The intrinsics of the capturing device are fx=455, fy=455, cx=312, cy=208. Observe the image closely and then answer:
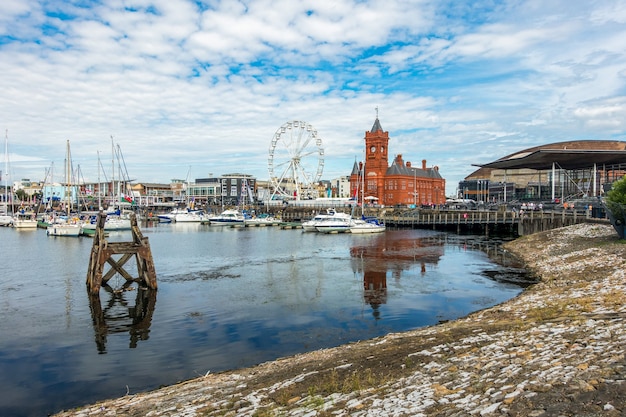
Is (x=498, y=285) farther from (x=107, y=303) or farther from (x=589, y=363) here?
(x=107, y=303)

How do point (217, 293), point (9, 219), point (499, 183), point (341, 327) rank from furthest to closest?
point (499, 183)
point (9, 219)
point (217, 293)
point (341, 327)

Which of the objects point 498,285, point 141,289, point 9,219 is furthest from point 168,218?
point 498,285

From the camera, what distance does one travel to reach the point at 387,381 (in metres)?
10.1

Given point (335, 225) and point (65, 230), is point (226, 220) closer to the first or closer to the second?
point (335, 225)

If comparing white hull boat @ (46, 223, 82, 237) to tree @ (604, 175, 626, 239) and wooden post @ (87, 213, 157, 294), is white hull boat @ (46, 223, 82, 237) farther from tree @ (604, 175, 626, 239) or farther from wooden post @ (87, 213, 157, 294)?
tree @ (604, 175, 626, 239)

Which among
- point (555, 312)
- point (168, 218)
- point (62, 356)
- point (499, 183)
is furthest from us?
point (499, 183)

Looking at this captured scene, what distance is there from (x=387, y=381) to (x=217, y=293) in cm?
1861

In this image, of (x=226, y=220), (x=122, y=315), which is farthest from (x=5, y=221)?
(x=122, y=315)

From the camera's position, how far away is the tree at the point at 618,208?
31406 mm

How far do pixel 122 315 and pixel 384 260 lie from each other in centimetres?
2458

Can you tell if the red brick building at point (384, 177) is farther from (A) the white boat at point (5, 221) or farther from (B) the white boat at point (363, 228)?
(A) the white boat at point (5, 221)

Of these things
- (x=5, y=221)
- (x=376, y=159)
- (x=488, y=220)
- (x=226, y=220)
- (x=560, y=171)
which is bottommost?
(x=226, y=220)

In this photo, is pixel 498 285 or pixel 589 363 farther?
pixel 498 285

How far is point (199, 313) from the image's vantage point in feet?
73.3
